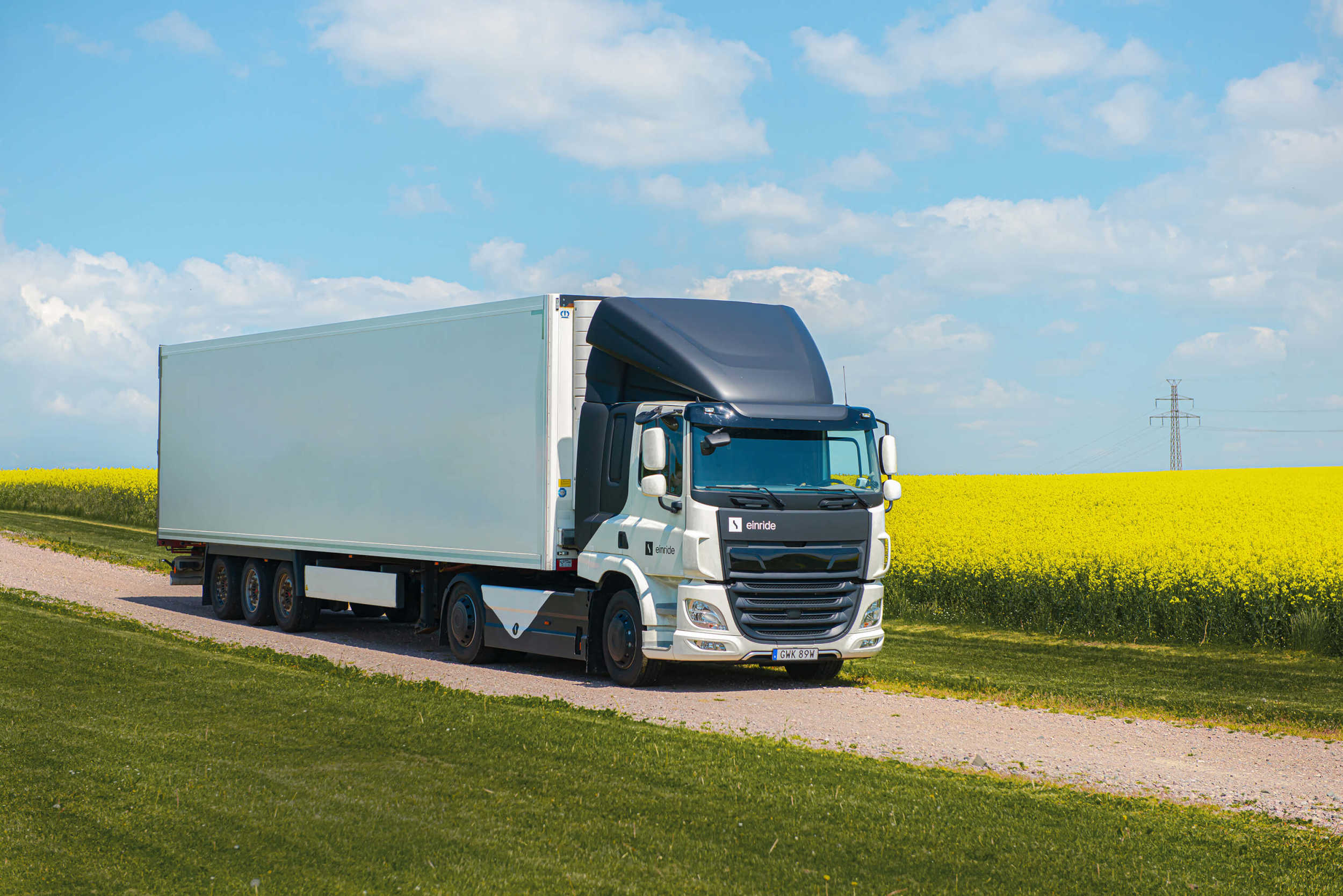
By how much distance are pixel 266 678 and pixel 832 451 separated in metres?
6.49

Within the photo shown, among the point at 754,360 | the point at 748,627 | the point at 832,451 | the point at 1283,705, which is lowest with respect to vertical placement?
the point at 1283,705

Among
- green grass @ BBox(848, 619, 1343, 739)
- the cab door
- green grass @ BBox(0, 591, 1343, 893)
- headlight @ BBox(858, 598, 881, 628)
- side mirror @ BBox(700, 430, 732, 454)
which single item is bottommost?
green grass @ BBox(848, 619, 1343, 739)

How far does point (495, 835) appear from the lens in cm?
728

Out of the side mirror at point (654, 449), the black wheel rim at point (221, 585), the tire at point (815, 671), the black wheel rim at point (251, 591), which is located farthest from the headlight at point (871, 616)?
the black wheel rim at point (221, 585)

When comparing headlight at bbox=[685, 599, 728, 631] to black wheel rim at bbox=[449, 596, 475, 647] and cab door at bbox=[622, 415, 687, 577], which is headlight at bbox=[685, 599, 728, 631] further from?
black wheel rim at bbox=[449, 596, 475, 647]

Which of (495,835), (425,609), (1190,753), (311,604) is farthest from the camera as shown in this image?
(311,604)

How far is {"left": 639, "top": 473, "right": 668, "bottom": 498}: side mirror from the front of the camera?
13156 mm

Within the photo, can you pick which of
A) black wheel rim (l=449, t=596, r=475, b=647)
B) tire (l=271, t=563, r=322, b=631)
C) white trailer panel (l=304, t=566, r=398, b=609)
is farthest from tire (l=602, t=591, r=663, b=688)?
tire (l=271, t=563, r=322, b=631)

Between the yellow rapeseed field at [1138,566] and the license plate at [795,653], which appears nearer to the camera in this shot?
the license plate at [795,653]

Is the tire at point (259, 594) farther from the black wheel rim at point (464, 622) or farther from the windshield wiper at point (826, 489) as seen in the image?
the windshield wiper at point (826, 489)

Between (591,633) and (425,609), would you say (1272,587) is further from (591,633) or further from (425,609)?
(425,609)

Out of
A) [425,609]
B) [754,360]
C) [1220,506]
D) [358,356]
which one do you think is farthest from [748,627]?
[1220,506]

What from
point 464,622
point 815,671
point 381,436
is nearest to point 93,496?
point 381,436

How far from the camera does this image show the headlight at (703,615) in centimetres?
1327
